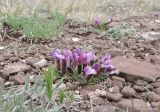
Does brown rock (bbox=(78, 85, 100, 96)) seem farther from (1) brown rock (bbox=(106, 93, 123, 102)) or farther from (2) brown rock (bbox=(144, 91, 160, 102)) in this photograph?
(2) brown rock (bbox=(144, 91, 160, 102))

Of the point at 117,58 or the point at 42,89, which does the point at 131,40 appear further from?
the point at 42,89

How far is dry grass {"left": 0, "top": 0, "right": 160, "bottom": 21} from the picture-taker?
15.2 ft

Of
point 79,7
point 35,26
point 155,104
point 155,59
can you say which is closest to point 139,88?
point 155,104

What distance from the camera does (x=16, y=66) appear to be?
9.28 ft

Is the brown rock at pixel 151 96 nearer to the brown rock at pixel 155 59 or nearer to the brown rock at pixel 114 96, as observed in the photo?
the brown rock at pixel 114 96

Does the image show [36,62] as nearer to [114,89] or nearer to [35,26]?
[114,89]

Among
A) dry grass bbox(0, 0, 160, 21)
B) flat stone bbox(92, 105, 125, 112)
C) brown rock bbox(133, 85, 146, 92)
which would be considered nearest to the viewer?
flat stone bbox(92, 105, 125, 112)

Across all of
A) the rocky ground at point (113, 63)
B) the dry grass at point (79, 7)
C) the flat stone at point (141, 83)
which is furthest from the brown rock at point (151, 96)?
the dry grass at point (79, 7)

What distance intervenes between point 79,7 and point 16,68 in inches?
120

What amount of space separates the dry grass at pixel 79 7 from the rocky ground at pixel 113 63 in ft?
1.75

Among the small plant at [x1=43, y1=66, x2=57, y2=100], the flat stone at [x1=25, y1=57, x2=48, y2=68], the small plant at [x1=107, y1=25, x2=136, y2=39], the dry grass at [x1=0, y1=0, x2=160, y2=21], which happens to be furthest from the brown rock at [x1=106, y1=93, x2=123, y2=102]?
the dry grass at [x1=0, y1=0, x2=160, y2=21]

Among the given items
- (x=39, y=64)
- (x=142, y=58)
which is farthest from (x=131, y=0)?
(x=39, y=64)

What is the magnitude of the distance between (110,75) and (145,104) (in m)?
0.44

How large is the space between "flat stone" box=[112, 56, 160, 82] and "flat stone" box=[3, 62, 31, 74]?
60 centimetres
